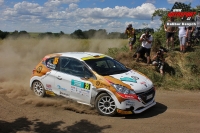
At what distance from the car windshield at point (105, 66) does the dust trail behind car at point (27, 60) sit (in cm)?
125

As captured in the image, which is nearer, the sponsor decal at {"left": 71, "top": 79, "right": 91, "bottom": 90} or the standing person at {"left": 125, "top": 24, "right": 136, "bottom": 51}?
the sponsor decal at {"left": 71, "top": 79, "right": 91, "bottom": 90}

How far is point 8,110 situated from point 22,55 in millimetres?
16603

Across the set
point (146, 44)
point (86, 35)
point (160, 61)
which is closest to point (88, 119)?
point (160, 61)

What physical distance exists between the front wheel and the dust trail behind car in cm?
45

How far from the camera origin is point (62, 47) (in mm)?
28672

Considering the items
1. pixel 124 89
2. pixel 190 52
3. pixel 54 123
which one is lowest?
pixel 54 123

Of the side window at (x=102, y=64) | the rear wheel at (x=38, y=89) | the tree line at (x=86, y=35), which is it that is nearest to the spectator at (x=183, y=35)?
the side window at (x=102, y=64)

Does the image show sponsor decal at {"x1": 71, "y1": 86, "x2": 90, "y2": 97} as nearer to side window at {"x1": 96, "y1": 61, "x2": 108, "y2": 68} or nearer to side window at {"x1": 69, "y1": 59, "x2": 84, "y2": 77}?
side window at {"x1": 69, "y1": 59, "x2": 84, "y2": 77}

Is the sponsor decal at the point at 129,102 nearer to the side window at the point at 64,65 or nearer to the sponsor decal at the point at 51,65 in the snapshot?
the side window at the point at 64,65

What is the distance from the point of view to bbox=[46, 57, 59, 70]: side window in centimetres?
884

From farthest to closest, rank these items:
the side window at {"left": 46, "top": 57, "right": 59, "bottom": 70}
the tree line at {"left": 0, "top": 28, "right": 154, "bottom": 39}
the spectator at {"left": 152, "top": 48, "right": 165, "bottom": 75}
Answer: the tree line at {"left": 0, "top": 28, "right": 154, "bottom": 39}
the spectator at {"left": 152, "top": 48, "right": 165, "bottom": 75}
the side window at {"left": 46, "top": 57, "right": 59, "bottom": 70}

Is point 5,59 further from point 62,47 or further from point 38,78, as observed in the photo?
A: point 38,78

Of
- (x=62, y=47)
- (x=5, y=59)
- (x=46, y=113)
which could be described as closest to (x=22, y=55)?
(x=5, y=59)

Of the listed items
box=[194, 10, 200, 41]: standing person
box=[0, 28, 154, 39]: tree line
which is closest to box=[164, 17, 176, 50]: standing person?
box=[194, 10, 200, 41]: standing person
